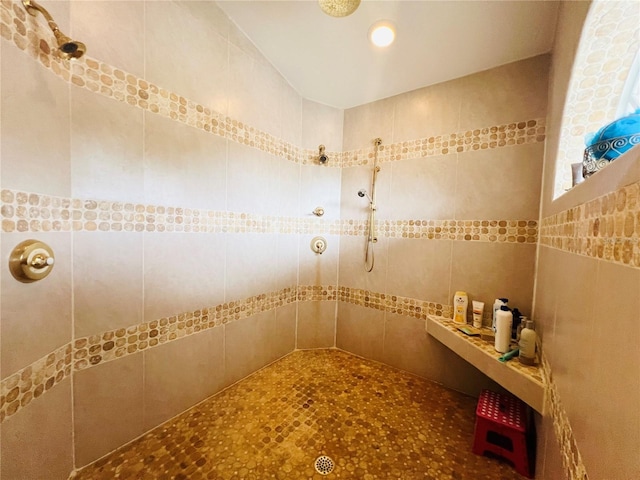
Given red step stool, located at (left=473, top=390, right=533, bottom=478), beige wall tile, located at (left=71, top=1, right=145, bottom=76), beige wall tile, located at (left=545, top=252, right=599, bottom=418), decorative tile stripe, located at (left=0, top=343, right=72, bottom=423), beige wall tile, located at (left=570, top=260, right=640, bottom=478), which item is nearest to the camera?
beige wall tile, located at (left=570, top=260, right=640, bottom=478)

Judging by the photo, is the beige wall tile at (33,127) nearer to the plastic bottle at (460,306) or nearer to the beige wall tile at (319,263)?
the beige wall tile at (319,263)

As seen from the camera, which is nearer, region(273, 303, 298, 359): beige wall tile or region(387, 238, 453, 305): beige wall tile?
region(387, 238, 453, 305): beige wall tile

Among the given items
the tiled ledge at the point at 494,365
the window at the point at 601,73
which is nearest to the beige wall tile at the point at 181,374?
the tiled ledge at the point at 494,365

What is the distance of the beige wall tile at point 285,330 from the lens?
1830mm

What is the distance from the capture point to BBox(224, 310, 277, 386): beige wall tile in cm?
→ 149

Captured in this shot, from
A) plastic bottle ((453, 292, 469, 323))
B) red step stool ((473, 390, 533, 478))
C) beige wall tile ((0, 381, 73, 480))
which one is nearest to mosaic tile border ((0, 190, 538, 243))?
→ plastic bottle ((453, 292, 469, 323))

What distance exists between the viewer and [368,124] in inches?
74.4

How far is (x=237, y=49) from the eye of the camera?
4.69ft

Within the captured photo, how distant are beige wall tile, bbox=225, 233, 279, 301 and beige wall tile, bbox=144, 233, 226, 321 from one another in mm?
57

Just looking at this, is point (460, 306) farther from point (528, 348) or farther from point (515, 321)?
point (528, 348)

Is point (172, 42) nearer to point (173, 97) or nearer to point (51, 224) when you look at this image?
point (173, 97)

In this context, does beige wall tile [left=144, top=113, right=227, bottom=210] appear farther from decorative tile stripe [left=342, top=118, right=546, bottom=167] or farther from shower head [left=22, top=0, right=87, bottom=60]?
decorative tile stripe [left=342, top=118, right=546, bottom=167]

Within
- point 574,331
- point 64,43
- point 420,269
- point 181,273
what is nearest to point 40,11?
point 64,43

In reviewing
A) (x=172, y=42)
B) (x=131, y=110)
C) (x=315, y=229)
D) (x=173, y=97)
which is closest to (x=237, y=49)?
(x=172, y=42)
